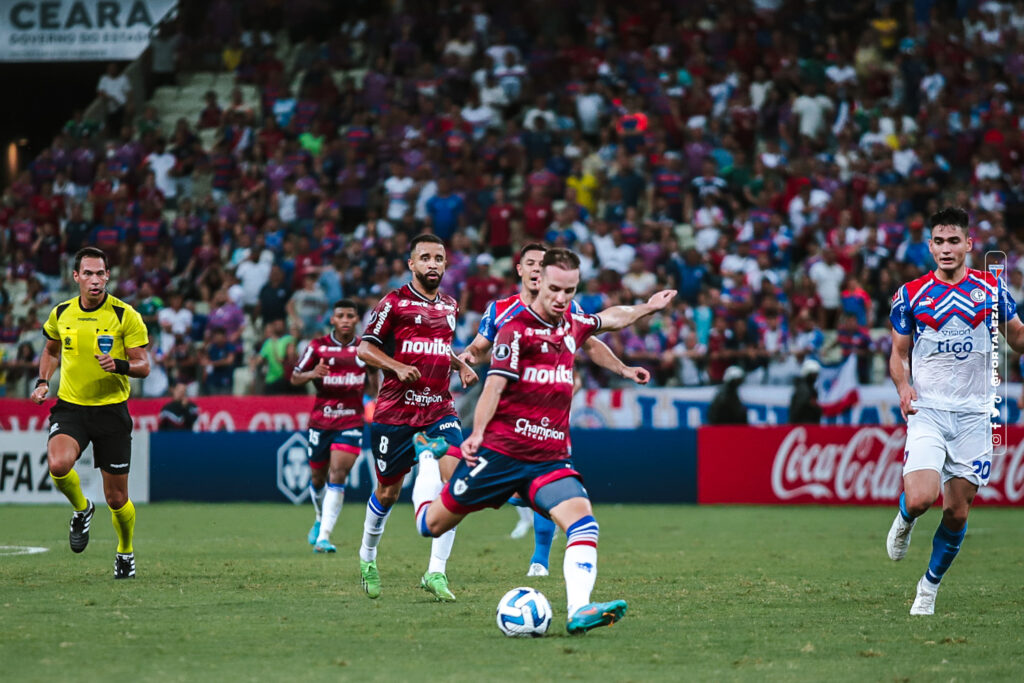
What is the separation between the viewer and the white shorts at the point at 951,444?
31.7 ft

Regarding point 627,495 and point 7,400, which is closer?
point 627,495

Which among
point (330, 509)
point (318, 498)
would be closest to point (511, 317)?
point (330, 509)

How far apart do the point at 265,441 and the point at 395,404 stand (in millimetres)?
12404

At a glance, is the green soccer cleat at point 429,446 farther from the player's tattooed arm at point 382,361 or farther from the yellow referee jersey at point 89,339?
the yellow referee jersey at point 89,339

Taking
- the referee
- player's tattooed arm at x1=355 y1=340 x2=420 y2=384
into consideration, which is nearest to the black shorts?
the referee

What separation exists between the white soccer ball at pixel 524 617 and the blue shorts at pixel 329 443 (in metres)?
7.50

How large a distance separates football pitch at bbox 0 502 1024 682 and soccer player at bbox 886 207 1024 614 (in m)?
0.70

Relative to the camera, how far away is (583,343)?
9.15 m

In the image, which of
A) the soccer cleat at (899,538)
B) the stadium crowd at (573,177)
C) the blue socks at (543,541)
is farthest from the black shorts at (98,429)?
the stadium crowd at (573,177)

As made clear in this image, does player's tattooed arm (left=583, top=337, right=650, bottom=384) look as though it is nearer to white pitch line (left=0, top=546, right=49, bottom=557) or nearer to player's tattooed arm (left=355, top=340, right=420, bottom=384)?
player's tattooed arm (left=355, top=340, right=420, bottom=384)

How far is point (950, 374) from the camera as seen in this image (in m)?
9.77

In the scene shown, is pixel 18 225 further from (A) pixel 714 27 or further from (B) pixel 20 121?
(A) pixel 714 27

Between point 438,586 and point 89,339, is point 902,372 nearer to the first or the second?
point 438,586

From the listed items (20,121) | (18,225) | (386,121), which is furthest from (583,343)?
(20,121)
